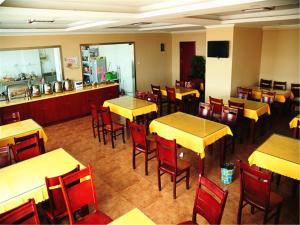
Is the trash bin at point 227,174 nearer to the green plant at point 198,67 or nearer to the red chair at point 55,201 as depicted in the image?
the red chair at point 55,201

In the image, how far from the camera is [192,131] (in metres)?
4.11

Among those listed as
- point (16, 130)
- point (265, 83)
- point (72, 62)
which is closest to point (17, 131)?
point (16, 130)

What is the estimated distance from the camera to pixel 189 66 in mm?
9977

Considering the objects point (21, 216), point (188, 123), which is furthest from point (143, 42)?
point (21, 216)

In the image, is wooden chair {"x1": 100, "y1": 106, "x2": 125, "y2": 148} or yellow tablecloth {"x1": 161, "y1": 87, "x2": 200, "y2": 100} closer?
wooden chair {"x1": 100, "y1": 106, "x2": 125, "y2": 148}

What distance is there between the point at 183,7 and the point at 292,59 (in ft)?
18.4

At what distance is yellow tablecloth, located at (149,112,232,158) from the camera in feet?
12.8

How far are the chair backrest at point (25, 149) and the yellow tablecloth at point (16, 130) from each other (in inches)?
28.7

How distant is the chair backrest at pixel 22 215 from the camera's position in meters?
2.13

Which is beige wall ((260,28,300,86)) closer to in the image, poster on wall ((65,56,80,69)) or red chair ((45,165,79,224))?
poster on wall ((65,56,80,69))

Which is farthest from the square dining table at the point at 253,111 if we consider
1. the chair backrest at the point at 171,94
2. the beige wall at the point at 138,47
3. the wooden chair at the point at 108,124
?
the beige wall at the point at 138,47

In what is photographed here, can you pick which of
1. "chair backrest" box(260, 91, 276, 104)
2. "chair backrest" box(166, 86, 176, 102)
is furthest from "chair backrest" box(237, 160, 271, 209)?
"chair backrest" box(166, 86, 176, 102)

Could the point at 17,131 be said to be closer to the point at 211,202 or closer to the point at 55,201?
the point at 55,201

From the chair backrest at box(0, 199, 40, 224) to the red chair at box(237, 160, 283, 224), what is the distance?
7.14ft
